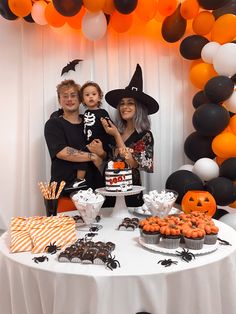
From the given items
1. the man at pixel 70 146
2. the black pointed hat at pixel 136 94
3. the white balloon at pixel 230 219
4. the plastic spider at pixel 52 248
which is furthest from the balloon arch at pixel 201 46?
the plastic spider at pixel 52 248

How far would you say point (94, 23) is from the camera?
2.43m

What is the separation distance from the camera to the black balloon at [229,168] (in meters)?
2.38

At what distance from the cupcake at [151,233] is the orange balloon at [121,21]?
5.55 feet

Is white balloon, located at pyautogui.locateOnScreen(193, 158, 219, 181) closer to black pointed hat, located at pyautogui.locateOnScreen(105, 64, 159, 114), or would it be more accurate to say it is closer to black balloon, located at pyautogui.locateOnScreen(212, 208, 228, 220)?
black balloon, located at pyautogui.locateOnScreen(212, 208, 228, 220)

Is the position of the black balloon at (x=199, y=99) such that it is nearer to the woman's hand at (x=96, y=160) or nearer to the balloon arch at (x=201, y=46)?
the balloon arch at (x=201, y=46)

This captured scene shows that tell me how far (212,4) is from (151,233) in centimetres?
172

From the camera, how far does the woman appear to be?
235 centimetres

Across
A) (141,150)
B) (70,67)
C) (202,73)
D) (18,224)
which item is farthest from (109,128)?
(18,224)

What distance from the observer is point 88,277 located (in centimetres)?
122

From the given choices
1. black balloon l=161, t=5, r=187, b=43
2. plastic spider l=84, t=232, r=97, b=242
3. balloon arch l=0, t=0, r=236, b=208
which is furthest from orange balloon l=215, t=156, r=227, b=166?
plastic spider l=84, t=232, r=97, b=242

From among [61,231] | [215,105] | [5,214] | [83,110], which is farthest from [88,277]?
[5,214]

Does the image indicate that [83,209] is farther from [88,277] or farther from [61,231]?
[88,277]

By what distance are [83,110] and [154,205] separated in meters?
1.32

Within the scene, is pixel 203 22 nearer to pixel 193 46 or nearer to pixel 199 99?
pixel 193 46
